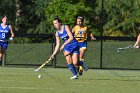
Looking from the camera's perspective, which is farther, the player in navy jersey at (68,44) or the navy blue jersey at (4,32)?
the navy blue jersey at (4,32)

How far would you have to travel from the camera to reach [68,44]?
1639 centimetres

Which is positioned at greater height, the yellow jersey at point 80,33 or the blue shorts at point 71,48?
the yellow jersey at point 80,33

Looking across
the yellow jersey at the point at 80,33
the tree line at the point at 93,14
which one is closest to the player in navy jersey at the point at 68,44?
the yellow jersey at the point at 80,33

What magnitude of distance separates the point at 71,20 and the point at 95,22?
182 cm

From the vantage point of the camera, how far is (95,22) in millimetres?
43469

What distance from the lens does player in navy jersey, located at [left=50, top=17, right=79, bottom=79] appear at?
1551cm

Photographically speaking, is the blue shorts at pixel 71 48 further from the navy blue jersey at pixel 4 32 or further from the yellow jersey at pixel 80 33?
the navy blue jersey at pixel 4 32

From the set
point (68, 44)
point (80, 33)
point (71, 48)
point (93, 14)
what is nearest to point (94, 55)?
point (80, 33)

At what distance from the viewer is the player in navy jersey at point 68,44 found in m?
15.5

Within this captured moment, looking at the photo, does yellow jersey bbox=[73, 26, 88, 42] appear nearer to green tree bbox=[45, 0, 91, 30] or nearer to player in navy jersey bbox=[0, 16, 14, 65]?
player in navy jersey bbox=[0, 16, 14, 65]

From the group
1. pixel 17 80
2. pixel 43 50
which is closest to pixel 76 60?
pixel 17 80

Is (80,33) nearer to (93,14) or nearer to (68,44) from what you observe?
(68,44)

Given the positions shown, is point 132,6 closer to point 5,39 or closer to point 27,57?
point 27,57

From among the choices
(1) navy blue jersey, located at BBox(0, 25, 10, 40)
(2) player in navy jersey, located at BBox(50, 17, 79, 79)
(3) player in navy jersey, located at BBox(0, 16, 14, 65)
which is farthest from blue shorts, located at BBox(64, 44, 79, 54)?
(1) navy blue jersey, located at BBox(0, 25, 10, 40)
